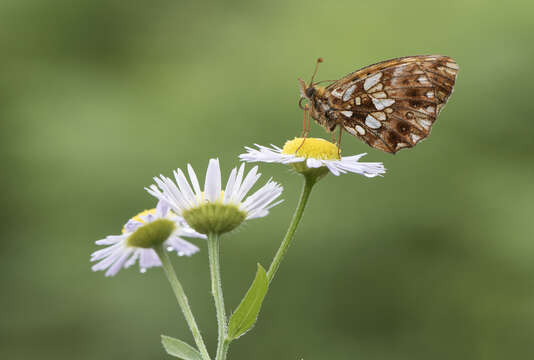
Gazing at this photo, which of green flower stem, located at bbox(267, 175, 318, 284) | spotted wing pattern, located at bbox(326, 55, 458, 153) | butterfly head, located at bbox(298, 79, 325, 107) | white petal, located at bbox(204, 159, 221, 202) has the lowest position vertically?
green flower stem, located at bbox(267, 175, 318, 284)

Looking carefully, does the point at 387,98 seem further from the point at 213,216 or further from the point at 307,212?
the point at 307,212

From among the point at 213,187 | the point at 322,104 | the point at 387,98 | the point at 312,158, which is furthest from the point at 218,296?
the point at 387,98

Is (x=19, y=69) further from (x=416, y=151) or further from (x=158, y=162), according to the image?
(x=416, y=151)

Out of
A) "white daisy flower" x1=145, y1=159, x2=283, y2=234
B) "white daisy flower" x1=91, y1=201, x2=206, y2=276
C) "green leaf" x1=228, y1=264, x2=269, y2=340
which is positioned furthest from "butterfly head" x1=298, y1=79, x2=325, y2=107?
"green leaf" x1=228, y1=264, x2=269, y2=340

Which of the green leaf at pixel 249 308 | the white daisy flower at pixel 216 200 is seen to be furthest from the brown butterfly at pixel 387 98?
the green leaf at pixel 249 308

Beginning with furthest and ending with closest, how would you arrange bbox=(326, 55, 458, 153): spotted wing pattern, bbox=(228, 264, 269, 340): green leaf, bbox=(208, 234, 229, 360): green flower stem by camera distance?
bbox=(326, 55, 458, 153): spotted wing pattern → bbox=(208, 234, 229, 360): green flower stem → bbox=(228, 264, 269, 340): green leaf

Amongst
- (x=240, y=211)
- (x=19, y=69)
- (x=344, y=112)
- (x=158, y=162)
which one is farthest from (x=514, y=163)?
(x=19, y=69)

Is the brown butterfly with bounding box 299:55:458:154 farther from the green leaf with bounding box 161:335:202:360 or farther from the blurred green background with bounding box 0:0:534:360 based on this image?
the blurred green background with bounding box 0:0:534:360

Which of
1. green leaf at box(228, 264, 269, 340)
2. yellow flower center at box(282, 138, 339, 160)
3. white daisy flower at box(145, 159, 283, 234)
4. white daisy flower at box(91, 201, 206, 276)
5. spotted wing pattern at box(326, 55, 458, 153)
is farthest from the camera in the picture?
spotted wing pattern at box(326, 55, 458, 153)
